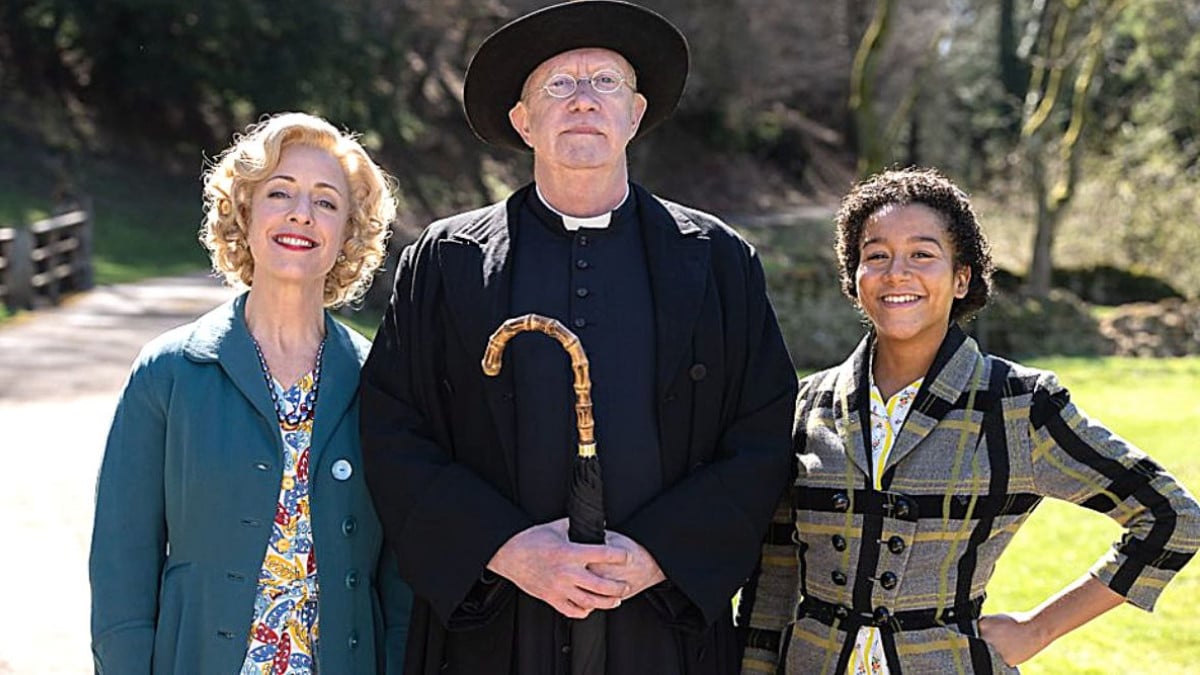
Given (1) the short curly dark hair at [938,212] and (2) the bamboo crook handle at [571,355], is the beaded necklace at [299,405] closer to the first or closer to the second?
(2) the bamboo crook handle at [571,355]

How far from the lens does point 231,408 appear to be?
2.84m

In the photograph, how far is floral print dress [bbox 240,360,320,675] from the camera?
2.81 meters

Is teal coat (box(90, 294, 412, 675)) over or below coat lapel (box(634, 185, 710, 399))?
below

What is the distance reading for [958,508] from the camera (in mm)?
2715

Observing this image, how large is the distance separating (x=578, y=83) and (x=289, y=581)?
3.91 feet

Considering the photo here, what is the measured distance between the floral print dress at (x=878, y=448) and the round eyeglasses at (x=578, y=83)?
82cm

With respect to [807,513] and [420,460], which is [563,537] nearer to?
[420,460]

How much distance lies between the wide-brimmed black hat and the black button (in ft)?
3.15

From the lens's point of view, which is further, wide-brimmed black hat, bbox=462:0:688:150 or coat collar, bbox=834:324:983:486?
wide-brimmed black hat, bbox=462:0:688:150

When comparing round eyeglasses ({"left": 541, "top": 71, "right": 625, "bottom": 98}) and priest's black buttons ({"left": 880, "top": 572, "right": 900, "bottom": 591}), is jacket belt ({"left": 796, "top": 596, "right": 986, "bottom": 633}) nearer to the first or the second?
priest's black buttons ({"left": 880, "top": 572, "right": 900, "bottom": 591})

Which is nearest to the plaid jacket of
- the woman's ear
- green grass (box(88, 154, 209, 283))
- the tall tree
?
the woman's ear

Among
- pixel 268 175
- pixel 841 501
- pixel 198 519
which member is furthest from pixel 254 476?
pixel 841 501

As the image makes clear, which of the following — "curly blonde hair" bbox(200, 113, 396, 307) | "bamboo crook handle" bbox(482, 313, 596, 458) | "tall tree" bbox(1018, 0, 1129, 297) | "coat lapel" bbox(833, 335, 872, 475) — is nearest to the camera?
"bamboo crook handle" bbox(482, 313, 596, 458)

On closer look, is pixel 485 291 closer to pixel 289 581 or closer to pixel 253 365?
pixel 253 365
